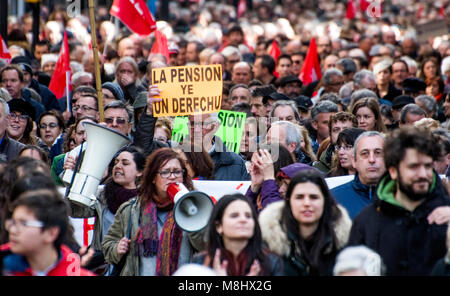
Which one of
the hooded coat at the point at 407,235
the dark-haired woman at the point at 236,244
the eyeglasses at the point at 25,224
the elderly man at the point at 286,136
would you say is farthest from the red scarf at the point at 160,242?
the eyeglasses at the point at 25,224

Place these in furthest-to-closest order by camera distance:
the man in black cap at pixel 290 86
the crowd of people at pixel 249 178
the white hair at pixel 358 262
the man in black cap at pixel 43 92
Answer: the man in black cap at pixel 290 86 < the man in black cap at pixel 43 92 < the crowd of people at pixel 249 178 < the white hair at pixel 358 262

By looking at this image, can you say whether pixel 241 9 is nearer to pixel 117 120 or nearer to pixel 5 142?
pixel 117 120

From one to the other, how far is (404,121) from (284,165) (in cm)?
289

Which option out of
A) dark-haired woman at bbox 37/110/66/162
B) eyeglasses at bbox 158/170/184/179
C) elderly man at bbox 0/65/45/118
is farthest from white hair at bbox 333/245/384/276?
elderly man at bbox 0/65/45/118

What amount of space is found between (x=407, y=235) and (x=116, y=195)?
300 cm

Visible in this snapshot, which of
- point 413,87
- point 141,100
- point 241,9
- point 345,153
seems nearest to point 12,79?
point 141,100

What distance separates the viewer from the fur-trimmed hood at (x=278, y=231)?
6.23 m

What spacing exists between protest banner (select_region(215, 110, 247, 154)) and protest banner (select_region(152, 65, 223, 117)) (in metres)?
0.36

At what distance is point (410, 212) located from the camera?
604cm

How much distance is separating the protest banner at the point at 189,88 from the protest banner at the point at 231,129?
364mm

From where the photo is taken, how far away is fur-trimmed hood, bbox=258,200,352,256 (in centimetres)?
623

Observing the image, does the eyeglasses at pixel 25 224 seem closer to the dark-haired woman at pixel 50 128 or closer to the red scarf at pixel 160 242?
the red scarf at pixel 160 242
